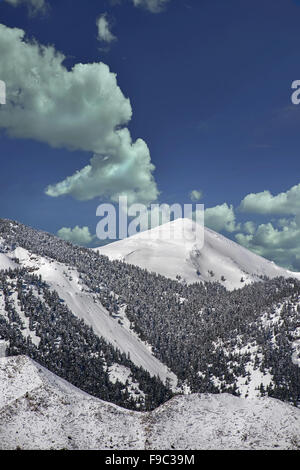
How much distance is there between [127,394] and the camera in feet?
483

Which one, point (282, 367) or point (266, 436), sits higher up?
point (266, 436)

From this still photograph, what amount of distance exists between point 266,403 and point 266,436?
7223 millimetres

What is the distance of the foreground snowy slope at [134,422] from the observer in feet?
144

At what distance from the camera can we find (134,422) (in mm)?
49469

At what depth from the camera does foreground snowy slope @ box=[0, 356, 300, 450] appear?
44.0 m
